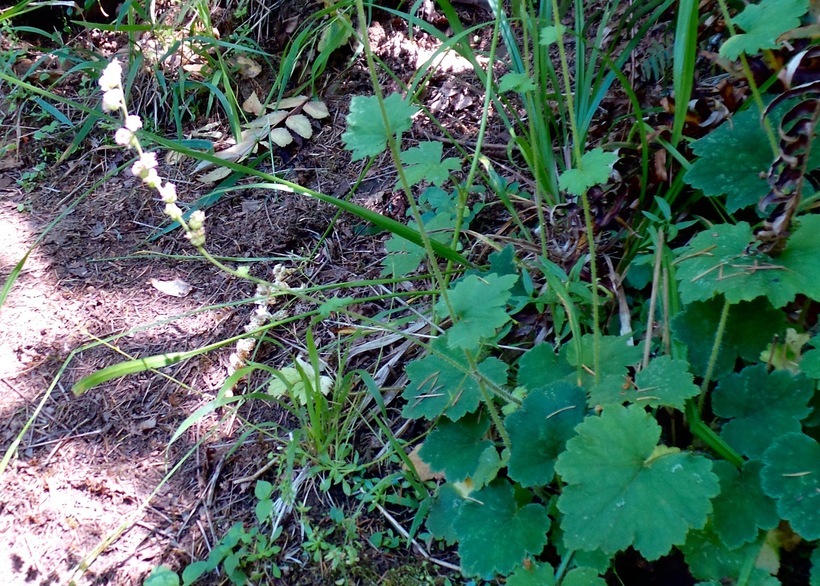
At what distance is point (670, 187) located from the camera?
1464 millimetres

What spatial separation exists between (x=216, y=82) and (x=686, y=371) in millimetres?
1976

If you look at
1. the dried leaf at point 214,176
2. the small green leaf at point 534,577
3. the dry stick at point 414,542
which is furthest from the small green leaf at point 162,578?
the dried leaf at point 214,176

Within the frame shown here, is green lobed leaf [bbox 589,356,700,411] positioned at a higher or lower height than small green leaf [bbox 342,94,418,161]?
lower

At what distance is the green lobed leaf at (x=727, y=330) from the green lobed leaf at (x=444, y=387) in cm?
36

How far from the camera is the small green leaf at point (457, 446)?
119 cm

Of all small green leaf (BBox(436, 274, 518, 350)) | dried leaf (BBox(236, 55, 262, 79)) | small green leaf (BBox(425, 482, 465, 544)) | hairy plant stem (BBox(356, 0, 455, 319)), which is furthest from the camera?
dried leaf (BBox(236, 55, 262, 79))

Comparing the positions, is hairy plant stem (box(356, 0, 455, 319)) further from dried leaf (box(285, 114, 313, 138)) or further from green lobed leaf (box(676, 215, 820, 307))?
Result: dried leaf (box(285, 114, 313, 138))

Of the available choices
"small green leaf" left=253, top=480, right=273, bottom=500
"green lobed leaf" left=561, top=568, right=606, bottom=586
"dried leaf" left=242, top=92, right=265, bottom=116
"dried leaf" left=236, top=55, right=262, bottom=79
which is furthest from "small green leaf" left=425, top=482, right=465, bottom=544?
"dried leaf" left=236, top=55, right=262, bottom=79

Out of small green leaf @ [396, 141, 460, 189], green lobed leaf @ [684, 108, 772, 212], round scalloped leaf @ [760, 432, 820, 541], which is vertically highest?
green lobed leaf @ [684, 108, 772, 212]

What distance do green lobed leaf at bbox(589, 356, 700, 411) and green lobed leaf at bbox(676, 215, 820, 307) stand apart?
0.43ft

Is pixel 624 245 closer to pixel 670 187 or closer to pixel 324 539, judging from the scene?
pixel 670 187

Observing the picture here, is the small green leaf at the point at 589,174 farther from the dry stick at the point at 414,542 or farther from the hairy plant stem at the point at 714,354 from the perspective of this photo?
the dry stick at the point at 414,542

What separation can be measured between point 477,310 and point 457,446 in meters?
0.32

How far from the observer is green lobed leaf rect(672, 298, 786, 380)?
1128 mm
